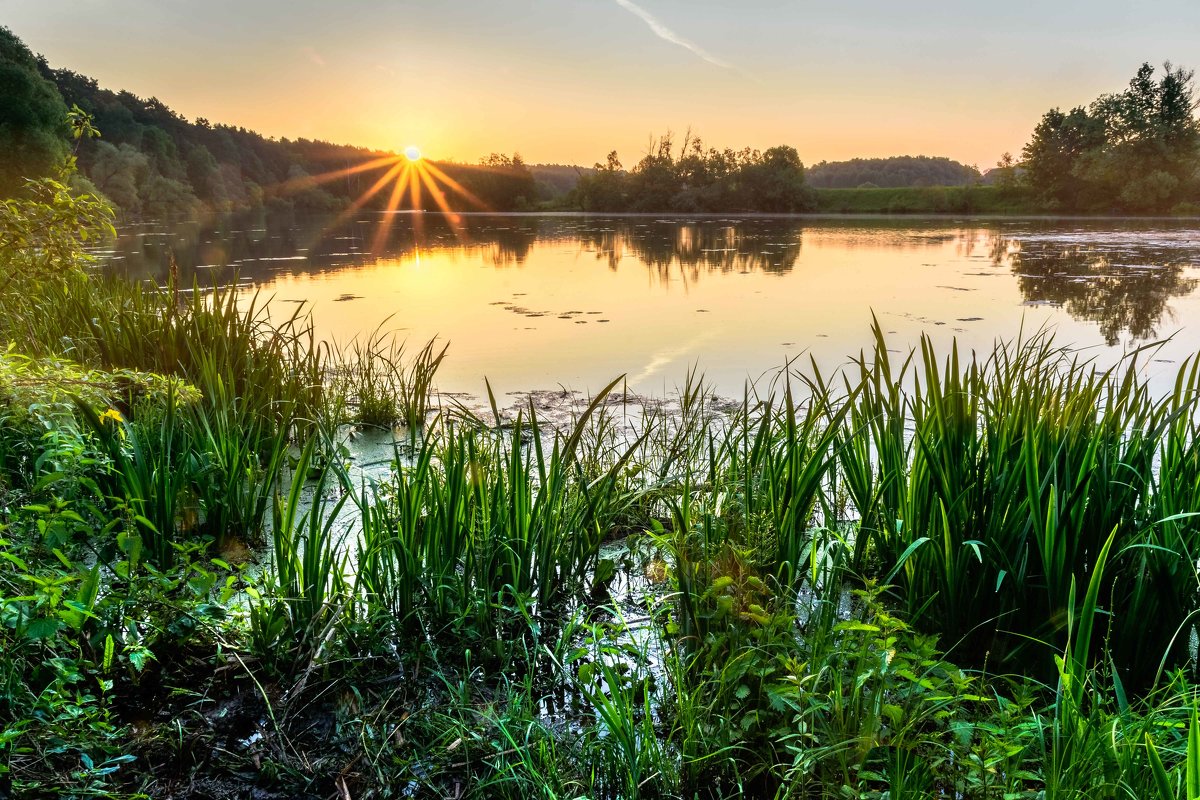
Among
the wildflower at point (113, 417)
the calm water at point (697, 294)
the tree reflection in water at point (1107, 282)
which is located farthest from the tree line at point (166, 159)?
the tree reflection in water at point (1107, 282)

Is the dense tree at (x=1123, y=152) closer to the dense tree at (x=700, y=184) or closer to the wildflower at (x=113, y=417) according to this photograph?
the dense tree at (x=700, y=184)

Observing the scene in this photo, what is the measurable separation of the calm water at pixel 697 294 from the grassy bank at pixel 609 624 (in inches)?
98.4

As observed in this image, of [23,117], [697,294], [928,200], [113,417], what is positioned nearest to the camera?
[113,417]

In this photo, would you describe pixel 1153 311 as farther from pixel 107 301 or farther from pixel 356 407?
pixel 107 301

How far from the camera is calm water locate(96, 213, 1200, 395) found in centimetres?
696

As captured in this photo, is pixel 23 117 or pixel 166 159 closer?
pixel 23 117

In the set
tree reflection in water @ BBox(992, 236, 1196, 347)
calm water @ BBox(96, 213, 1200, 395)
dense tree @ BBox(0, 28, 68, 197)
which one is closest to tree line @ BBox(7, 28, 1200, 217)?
dense tree @ BBox(0, 28, 68, 197)

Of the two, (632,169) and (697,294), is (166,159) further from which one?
(697,294)

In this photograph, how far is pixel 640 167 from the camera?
4438 centimetres

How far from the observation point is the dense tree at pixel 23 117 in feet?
62.7

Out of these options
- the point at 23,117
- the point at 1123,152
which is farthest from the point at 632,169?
the point at 23,117

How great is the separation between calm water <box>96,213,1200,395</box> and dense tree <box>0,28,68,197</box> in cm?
381

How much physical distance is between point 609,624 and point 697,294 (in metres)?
9.12

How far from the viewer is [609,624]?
2.22m
